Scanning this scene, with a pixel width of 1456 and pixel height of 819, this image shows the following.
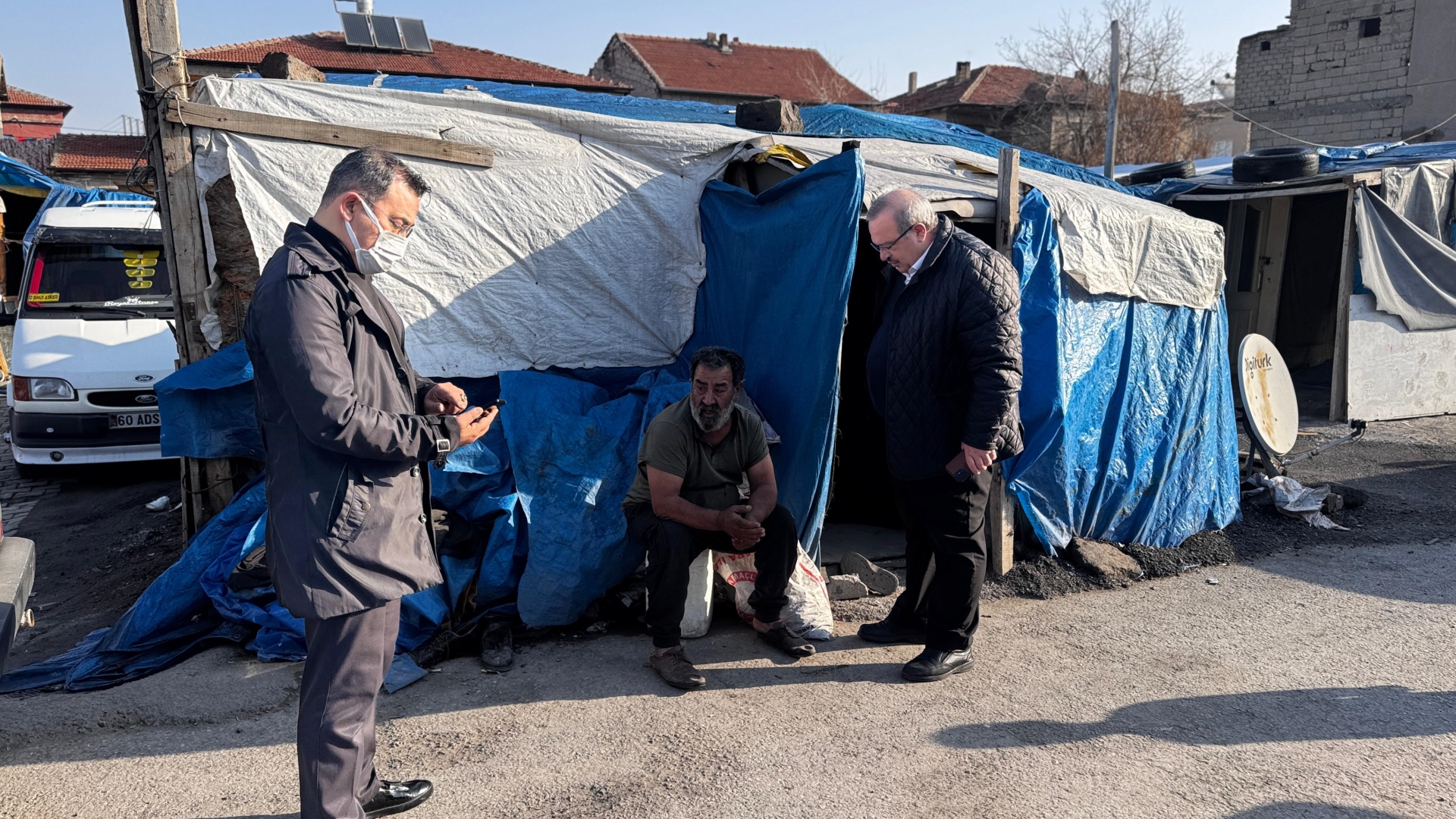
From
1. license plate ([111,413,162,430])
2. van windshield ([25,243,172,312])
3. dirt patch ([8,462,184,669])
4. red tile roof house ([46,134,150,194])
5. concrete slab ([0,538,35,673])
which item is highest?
red tile roof house ([46,134,150,194])

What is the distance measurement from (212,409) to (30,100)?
3865 centimetres

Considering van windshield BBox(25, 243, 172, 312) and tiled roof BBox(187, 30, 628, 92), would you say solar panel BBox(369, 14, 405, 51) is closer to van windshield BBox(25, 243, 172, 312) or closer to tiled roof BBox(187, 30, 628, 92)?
tiled roof BBox(187, 30, 628, 92)

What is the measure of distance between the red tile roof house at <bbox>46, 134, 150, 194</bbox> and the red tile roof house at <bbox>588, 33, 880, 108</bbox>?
1464 cm

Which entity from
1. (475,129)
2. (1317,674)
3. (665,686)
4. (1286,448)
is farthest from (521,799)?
(1286,448)

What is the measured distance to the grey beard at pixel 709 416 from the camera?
13.5ft

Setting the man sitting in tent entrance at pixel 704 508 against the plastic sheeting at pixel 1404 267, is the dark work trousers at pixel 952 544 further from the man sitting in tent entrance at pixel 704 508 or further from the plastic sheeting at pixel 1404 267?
the plastic sheeting at pixel 1404 267

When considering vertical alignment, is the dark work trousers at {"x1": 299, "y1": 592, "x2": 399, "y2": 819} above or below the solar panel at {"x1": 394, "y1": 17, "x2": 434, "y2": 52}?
below

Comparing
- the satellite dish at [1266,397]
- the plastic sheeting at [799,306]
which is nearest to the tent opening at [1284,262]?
the satellite dish at [1266,397]

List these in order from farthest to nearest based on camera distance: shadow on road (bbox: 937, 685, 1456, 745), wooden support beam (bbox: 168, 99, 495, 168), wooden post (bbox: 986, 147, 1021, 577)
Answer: wooden support beam (bbox: 168, 99, 495, 168)
wooden post (bbox: 986, 147, 1021, 577)
shadow on road (bbox: 937, 685, 1456, 745)

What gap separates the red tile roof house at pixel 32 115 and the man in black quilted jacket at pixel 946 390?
3976 centimetres

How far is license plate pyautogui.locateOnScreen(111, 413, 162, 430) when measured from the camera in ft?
23.9

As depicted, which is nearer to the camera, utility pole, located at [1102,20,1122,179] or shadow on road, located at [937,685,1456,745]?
shadow on road, located at [937,685,1456,745]

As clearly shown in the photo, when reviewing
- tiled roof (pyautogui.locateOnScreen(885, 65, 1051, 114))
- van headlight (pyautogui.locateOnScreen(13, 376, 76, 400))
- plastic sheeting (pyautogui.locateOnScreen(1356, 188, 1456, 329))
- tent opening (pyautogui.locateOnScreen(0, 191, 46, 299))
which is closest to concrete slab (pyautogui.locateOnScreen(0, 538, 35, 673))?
van headlight (pyautogui.locateOnScreen(13, 376, 76, 400))

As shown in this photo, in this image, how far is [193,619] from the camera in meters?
4.37
